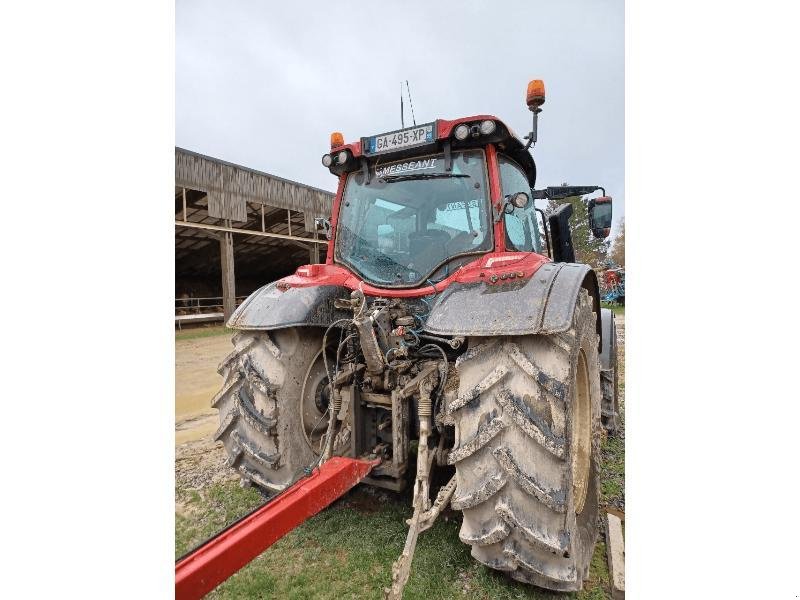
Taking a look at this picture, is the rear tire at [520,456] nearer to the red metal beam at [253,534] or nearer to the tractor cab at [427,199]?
the red metal beam at [253,534]

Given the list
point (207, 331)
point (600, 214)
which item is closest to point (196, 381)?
point (207, 331)

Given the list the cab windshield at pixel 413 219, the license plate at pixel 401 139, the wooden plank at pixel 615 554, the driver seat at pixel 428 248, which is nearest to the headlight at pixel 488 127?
the cab windshield at pixel 413 219

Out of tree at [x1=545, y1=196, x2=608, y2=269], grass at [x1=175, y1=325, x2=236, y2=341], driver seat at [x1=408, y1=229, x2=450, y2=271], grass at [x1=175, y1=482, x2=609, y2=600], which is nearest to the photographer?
grass at [x1=175, y1=482, x2=609, y2=600]

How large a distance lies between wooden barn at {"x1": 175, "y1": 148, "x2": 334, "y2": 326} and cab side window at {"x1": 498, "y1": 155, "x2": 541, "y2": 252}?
144 centimetres

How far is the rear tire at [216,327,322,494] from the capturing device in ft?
6.65

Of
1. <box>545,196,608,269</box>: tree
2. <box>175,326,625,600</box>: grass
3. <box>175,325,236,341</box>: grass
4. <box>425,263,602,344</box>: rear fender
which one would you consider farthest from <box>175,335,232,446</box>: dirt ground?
<box>545,196,608,269</box>: tree

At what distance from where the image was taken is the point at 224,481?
2.84 meters

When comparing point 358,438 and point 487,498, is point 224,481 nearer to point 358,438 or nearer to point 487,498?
point 358,438

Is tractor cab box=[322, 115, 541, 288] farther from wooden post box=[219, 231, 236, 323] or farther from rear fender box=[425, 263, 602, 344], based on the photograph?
wooden post box=[219, 231, 236, 323]

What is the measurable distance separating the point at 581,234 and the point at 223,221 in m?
3.69

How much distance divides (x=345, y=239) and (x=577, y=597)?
7.12ft

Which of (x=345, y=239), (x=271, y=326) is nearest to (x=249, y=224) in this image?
(x=345, y=239)

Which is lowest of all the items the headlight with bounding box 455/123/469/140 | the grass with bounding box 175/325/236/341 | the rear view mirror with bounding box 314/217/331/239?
the grass with bounding box 175/325/236/341

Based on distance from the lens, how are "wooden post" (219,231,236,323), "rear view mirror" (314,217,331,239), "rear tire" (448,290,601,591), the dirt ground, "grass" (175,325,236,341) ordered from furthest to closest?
"wooden post" (219,231,236,323) < "grass" (175,325,236,341) < "rear view mirror" (314,217,331,239) < the dirt ground < "rear tire" (448,290,601,591)
